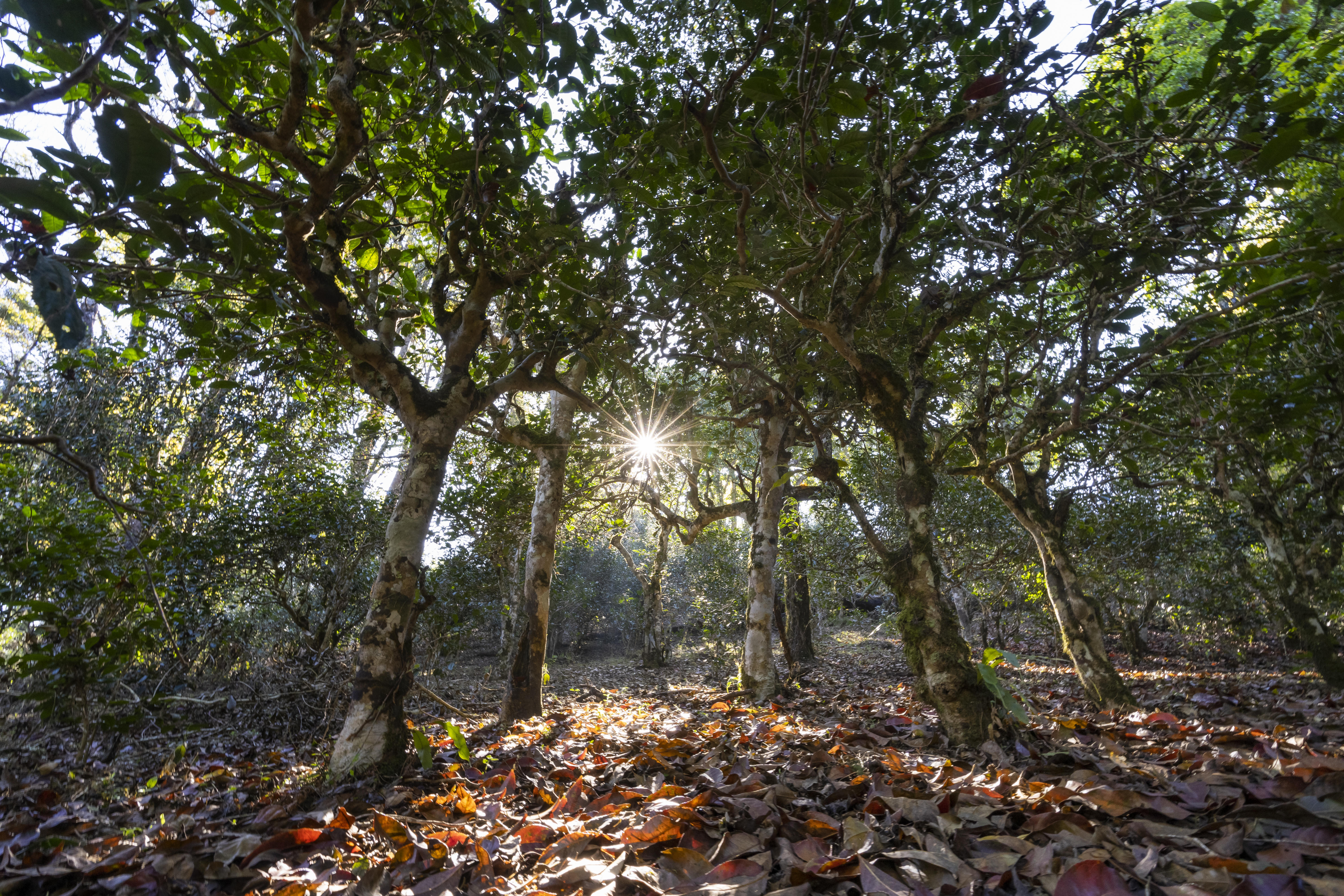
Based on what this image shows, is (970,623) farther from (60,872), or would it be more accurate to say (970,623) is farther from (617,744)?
(60,872)

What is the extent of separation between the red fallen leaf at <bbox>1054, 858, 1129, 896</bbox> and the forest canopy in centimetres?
140

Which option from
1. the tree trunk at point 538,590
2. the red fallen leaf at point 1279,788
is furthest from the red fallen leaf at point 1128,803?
the tree trunk at point 538,590

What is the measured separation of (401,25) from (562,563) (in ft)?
56.6

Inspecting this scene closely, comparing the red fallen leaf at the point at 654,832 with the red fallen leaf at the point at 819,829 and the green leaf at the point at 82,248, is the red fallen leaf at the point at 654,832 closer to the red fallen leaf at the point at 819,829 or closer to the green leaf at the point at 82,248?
the red fallen leaf at the point at 819,829

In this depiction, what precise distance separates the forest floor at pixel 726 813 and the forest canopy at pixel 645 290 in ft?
1.40

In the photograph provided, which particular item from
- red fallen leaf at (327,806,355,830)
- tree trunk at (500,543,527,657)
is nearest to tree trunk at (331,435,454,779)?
red fallen leaf at (327,806,355,830)

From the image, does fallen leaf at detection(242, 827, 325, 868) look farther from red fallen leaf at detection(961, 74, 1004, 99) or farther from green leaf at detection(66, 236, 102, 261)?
red fallen leaf at detection(961, 74, 1004, 99)

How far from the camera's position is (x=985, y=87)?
3.23 m

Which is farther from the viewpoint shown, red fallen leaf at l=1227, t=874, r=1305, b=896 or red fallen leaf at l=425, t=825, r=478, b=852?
red fallen leaf at l=425, t=825, r=478, b=852

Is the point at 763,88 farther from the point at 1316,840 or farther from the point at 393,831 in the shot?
the point at 393,831

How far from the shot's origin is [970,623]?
500 inches

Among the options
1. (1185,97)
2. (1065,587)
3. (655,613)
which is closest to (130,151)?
(1185,97)

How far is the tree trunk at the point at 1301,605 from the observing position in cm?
572

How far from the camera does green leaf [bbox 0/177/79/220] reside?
904 millimetres
